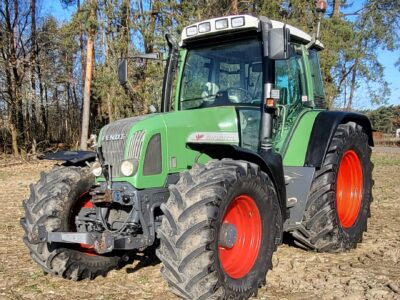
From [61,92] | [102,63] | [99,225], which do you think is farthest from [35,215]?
[61,92]

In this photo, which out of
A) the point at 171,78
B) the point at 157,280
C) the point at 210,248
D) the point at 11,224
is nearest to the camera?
the point at 210,248

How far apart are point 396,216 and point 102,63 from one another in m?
14.3

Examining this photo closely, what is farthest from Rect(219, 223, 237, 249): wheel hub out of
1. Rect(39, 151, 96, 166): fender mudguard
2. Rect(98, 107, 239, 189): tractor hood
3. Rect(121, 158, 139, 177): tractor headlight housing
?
Rect(39, 151, 96, 166): fender mudguard

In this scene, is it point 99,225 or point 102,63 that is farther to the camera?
point 102,63

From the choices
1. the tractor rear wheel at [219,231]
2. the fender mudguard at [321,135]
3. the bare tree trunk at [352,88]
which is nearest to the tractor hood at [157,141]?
the tractor rear wheel at [219,231]

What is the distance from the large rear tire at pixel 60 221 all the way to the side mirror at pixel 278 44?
2077 millimetres

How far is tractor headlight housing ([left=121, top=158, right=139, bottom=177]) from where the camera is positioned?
3.86 m

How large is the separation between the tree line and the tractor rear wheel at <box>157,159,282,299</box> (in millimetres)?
9823

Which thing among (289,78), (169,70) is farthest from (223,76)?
(289,78)

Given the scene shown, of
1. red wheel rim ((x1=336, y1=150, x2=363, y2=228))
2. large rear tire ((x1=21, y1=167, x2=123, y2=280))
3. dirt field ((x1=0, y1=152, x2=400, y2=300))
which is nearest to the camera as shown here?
dirt field ((x1=0, y1=152, x2=400, y2=300))

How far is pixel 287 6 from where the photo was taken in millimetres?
19953

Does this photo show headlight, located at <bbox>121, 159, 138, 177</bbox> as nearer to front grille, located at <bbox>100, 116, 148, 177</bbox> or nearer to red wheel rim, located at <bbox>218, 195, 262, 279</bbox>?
front grille, located at <bbox>100, 116, 148, 177</bbox>

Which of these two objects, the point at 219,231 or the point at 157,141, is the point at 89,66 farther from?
the point at 219,231

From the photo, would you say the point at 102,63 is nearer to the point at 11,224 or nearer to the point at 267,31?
the point at 11,224
